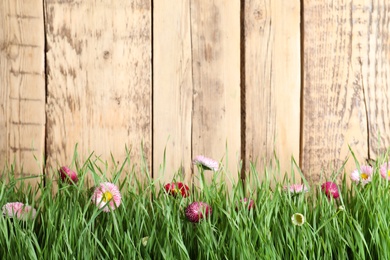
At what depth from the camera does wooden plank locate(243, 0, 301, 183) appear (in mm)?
2316

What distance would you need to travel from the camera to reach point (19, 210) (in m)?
1.87

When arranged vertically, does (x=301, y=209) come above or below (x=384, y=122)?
below

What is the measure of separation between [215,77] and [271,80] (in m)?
0.18

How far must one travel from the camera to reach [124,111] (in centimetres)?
223

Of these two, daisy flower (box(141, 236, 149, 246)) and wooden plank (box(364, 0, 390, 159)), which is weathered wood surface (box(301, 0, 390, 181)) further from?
daisy flower (box(141, 236, 149, 246))

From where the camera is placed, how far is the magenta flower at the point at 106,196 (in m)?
1.90

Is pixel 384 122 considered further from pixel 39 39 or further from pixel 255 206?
pixel 39 39

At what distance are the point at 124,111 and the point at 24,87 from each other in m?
0.31

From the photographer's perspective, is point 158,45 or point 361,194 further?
point 158,45

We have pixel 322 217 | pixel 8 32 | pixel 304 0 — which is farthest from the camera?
pixel 304 0

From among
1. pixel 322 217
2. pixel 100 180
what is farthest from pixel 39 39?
pixel 322 217

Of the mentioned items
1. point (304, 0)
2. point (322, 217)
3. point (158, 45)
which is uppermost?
point (304, 0)

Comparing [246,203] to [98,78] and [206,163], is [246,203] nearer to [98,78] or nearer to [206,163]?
[206,163]

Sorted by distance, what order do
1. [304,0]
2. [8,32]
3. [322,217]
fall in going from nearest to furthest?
[322,217] → [8,32] → [304,0]
